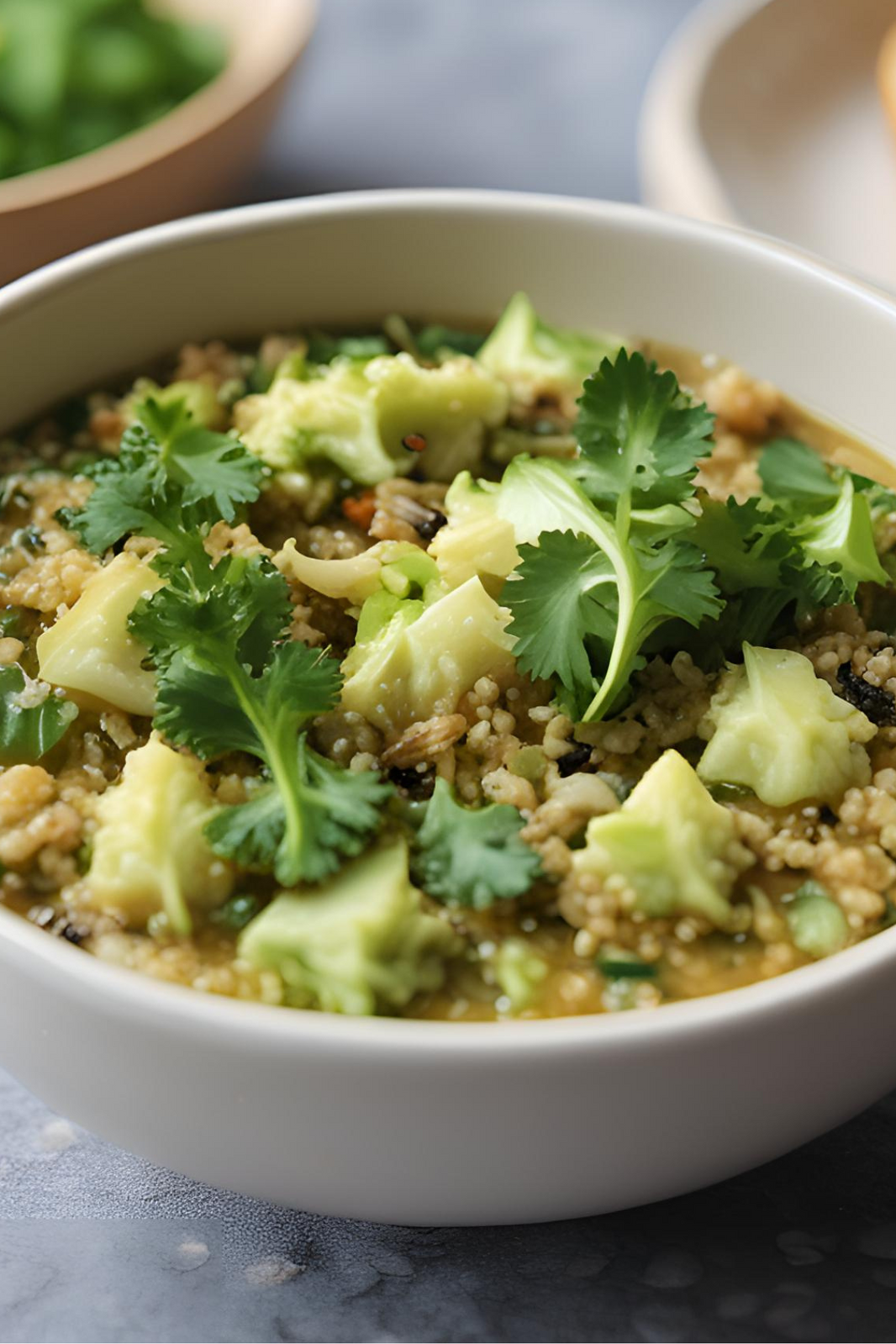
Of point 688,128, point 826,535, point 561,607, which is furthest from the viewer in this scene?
point 688,128

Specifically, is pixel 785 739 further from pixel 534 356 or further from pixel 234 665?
pixel 534 356

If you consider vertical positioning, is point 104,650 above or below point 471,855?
below

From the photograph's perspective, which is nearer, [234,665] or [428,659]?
[234,665]

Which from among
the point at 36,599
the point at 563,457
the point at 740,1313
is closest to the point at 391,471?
the point at 563,457

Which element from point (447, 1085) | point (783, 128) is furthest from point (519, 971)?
point (783, 128)

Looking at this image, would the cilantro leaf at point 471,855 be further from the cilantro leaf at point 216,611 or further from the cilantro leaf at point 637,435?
the cilantro leaf at point 637,435

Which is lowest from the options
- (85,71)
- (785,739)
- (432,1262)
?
(432,1262)
